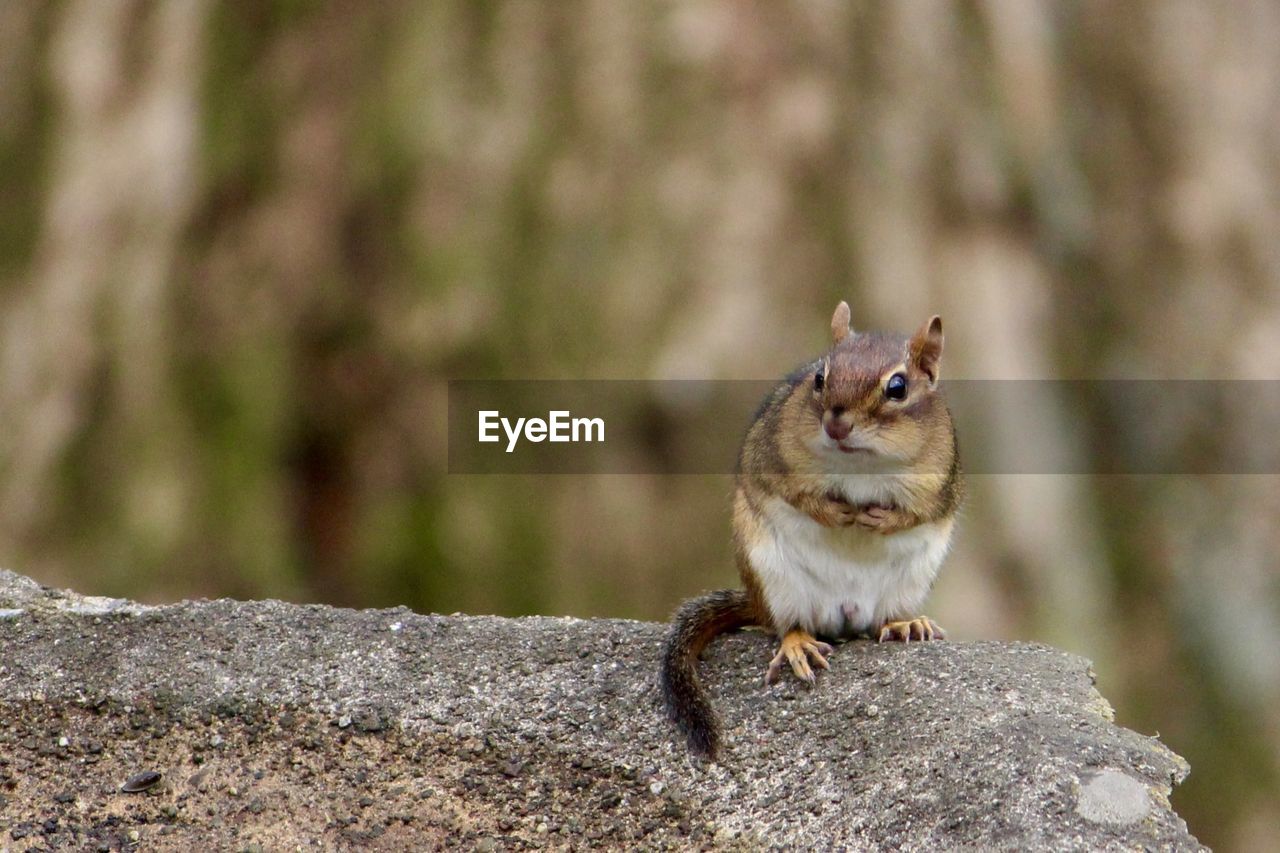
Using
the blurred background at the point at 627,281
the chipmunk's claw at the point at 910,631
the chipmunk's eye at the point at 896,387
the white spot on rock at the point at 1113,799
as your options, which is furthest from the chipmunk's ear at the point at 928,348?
the blurred background at the point at 627,281

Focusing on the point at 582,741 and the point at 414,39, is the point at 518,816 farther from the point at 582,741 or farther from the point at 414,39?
the point at 414,39

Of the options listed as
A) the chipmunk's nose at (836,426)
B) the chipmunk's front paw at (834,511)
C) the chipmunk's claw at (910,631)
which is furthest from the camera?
the chipmunk's claw at (910,631)

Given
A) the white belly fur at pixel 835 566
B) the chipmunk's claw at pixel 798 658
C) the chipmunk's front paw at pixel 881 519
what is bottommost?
the chipmunk's claw at pixel 798 658

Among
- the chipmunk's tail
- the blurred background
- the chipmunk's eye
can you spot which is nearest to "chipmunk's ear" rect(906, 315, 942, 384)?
the chipmunk's eye

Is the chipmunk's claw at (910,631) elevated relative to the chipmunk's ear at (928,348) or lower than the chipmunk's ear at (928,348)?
lower

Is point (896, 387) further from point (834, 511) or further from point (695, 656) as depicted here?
point (695, 656)

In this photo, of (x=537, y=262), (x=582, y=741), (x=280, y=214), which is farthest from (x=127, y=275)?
(x=582, y=741)

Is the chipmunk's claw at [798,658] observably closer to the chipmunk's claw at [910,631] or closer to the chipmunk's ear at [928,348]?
the chipmunk's claw at [910,631]

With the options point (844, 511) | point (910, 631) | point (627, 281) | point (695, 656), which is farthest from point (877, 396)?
point (627, 281)

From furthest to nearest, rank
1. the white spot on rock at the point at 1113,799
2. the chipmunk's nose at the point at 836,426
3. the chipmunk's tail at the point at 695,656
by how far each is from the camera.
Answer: the chipmunk's nose at the point at 836,426
the chipmunk's tail at the point at 695,656
the white spot on rock at the point at 1113,799
